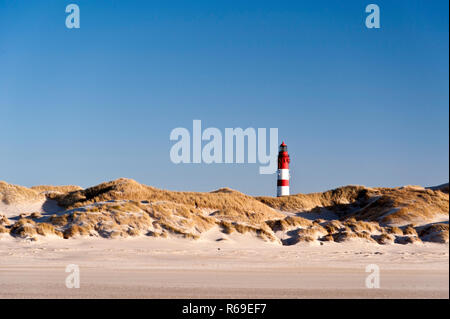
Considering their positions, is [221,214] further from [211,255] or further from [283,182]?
[283,182]

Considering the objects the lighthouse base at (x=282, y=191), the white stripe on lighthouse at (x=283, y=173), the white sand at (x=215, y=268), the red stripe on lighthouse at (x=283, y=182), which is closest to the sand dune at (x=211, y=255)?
the white sand at (x=215, y=268)

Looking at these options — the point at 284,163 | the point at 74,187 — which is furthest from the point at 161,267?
the point at 74,187

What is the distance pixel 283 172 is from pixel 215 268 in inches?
1123

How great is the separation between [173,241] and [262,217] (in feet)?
42.3

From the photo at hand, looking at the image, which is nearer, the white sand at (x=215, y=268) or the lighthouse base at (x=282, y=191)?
the white sand at (x=215, y=268)

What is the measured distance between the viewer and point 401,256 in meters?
16.1

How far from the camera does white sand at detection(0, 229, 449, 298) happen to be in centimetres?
1019

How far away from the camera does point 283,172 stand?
41594 millimetres

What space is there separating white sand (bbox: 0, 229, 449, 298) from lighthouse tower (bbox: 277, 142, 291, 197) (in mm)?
21843

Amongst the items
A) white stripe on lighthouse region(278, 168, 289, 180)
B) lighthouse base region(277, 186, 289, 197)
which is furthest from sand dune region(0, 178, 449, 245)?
white stripe on lighthouse region(278, 168, 289, 180)

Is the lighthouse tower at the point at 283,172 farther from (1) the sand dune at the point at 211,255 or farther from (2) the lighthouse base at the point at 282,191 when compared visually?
(1) the sand dune at the point at 211,255

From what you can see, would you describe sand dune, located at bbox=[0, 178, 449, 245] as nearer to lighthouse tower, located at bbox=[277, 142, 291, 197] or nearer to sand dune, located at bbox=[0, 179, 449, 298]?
sand dune, located at bbox=[0, 179, 449, 298]

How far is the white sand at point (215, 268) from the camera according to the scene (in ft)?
33.4

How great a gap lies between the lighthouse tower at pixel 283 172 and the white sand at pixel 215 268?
2184cm
